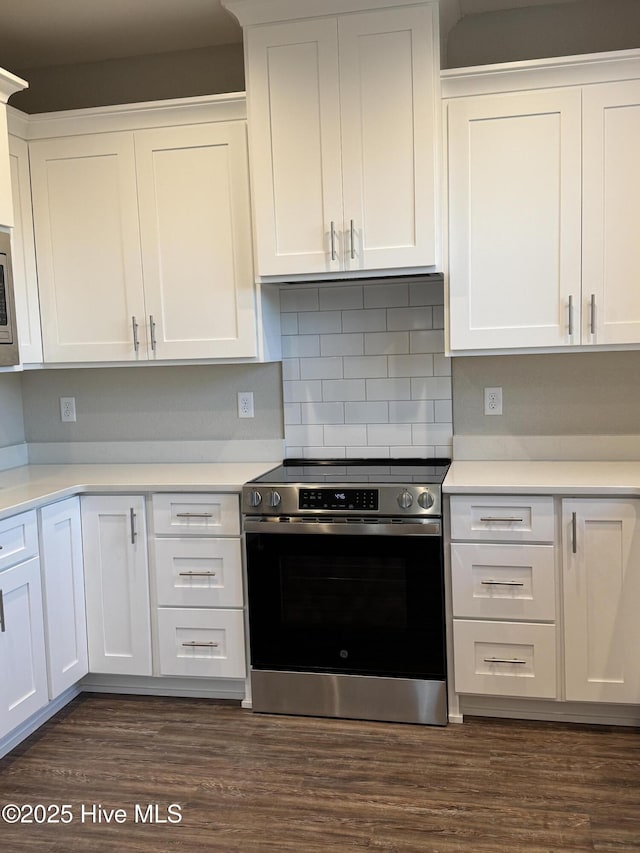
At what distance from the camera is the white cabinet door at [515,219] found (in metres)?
2.91

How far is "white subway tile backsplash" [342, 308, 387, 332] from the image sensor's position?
346 cm

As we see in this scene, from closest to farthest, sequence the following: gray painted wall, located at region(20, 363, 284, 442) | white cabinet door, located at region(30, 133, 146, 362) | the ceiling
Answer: the ceiling, white cabinet door, located at region(30, 133, 146, 362), gray painted wall, located at region(20, 363, 284, 442)

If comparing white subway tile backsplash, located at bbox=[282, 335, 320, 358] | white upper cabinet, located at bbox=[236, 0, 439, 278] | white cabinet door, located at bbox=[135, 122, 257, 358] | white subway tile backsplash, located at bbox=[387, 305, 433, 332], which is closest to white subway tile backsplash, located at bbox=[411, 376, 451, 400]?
white subway tile backsplash, located at bbox=[387, 305, 433, 332]

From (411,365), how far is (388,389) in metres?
0.14

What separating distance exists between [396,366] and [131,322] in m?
1.13

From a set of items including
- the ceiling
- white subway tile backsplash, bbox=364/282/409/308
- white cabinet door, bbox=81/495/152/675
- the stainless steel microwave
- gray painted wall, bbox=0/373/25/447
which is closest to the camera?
the stainless steel microwave

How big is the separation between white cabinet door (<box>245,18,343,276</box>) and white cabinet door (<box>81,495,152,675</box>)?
3.70 ft

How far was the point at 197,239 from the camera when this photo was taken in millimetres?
3260

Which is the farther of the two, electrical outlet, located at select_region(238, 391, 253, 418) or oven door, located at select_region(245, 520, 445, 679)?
electrical outlet, located at select_region(238, 391, 253, 418)

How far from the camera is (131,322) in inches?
133

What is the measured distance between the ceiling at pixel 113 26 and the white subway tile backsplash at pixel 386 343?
125 cm

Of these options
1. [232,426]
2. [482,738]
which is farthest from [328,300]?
[482,738]

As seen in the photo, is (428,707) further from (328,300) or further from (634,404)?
(328,300)

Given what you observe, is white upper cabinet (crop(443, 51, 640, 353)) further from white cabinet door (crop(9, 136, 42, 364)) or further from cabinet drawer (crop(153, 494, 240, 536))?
white cabinet door (crop(9, 136, 42, 364))
